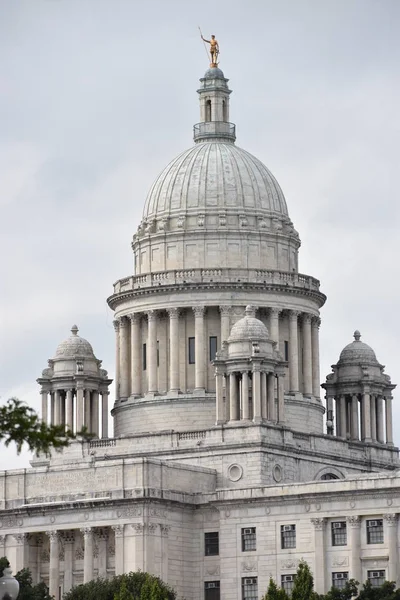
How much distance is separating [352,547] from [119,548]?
49.0ft

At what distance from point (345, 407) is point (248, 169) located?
19.4 m

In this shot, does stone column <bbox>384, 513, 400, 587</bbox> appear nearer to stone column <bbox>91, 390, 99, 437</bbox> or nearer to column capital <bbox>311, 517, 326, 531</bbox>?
column capital <bbox>311, 517, 326, 531</bbox>

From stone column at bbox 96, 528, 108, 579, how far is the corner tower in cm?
1349

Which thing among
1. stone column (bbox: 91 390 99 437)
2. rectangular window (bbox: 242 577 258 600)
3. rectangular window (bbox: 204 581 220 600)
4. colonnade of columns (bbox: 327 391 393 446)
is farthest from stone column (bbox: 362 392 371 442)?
rectangular window (bbox: 242 577 258 600)

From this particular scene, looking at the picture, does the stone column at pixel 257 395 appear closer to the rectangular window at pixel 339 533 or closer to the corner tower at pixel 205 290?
the corner tower at pixel 205 290

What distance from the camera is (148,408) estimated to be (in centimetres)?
13912

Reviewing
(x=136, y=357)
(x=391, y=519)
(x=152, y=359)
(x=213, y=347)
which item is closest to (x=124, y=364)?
(x=136, y=357)

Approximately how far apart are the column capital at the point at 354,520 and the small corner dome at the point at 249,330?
626 inches

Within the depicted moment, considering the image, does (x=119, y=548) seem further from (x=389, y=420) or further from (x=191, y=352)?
(x=389, y=420)

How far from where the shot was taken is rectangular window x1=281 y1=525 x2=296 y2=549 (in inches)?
4835

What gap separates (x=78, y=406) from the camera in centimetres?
14025

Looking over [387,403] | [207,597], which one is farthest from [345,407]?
[207,597]

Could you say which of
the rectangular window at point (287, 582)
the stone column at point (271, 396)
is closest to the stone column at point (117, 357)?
the stone column at point (271, 396)

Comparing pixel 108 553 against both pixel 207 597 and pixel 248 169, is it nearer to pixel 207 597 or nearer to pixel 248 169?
pixel 207 597
